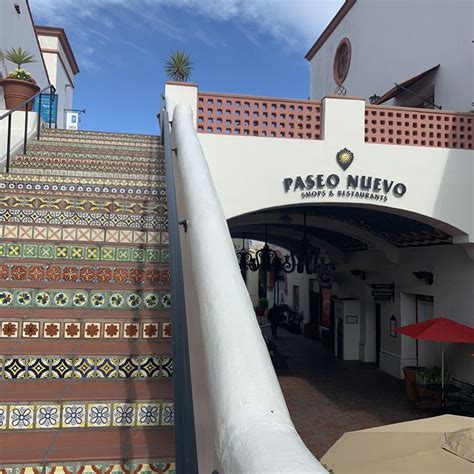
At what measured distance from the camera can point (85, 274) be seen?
376 centimetres

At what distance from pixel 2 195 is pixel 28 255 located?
1117 mm

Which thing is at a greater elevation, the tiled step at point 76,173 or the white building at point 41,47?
the white building at point 41,47

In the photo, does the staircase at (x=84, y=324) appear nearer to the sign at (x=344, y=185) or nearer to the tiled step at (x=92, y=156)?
the tiled step at (x=92, y=156)

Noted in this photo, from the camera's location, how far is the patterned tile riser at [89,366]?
2.81 m

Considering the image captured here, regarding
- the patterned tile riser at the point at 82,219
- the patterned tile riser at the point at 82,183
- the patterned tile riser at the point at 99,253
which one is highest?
the patterned tile riser at the point at 82,183

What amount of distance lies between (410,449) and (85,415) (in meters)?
3.29

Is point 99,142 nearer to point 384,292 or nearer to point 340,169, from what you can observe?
point 340,169

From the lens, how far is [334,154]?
25.0ft

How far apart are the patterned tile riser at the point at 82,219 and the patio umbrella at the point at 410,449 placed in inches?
111

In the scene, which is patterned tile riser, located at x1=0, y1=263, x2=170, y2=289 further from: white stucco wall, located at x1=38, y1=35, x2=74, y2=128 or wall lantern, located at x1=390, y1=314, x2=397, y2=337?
white stucco wall, located at x1=38, y1=35, x2=74, y2=128

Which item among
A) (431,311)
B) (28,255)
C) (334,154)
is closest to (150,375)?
(28,255)

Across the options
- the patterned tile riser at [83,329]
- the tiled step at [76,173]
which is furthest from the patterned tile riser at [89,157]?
the patterned tile riser at [83,329]

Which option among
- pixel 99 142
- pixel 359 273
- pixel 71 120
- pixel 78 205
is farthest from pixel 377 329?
pixel 71 120

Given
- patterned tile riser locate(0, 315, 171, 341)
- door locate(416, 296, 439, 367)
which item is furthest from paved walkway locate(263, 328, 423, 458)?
patterned tile riser locate(0, 315, 171, 341)
